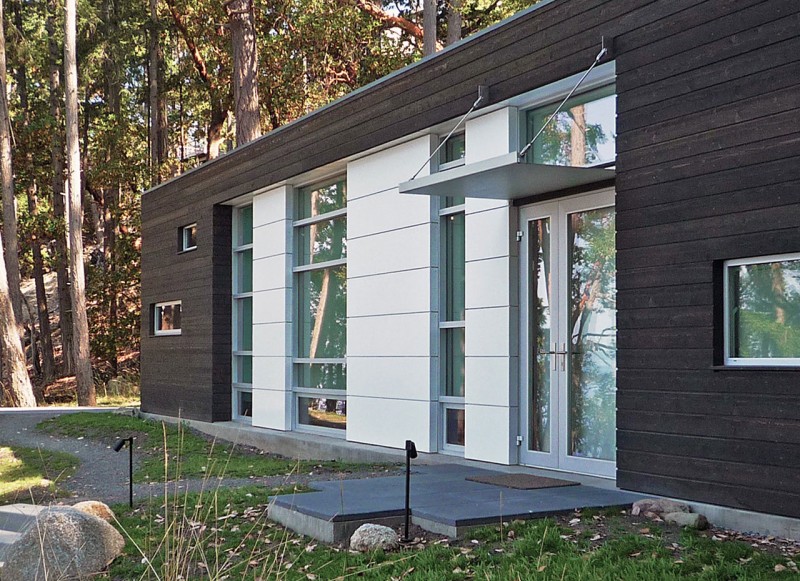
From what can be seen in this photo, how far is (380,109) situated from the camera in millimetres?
10016

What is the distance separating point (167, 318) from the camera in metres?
15.8

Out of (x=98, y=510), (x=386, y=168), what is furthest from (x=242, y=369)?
(x=98, y=510)

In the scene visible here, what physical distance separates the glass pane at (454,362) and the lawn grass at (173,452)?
1.16 m

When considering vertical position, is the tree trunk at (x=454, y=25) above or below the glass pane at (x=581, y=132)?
above

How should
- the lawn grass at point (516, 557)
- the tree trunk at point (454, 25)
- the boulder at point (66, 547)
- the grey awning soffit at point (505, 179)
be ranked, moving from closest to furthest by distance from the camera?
the lawn grass at point (516, 557) < the boulder at point (66, 547) < the grey awning soffit at point (505, 179) < the tree trunk at point (454, 25)

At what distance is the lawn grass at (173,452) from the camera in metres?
9.59

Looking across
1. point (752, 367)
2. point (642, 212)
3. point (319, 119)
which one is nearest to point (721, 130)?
point (642, 212)

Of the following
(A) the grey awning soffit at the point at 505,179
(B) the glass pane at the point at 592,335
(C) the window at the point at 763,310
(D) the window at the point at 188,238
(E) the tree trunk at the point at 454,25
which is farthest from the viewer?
(E) the tree trunk at the point at 454,25

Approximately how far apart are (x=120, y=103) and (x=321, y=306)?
748 inches

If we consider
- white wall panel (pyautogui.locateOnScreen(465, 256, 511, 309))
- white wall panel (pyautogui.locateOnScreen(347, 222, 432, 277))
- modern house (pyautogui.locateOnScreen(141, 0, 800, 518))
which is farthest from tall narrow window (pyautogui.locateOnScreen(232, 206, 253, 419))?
white wall panel (pyautogui.locateOnScreen(465, 256, 511, 309))

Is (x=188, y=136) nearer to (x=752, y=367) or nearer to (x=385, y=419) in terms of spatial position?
(x=385, y=419)

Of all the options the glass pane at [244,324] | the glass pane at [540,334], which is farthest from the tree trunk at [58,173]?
the glass pane at [540,334]

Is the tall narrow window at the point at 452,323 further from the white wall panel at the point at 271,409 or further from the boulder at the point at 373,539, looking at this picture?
the boulder at the point at 373,539

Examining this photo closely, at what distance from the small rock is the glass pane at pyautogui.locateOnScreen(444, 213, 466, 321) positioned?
3540 mm
